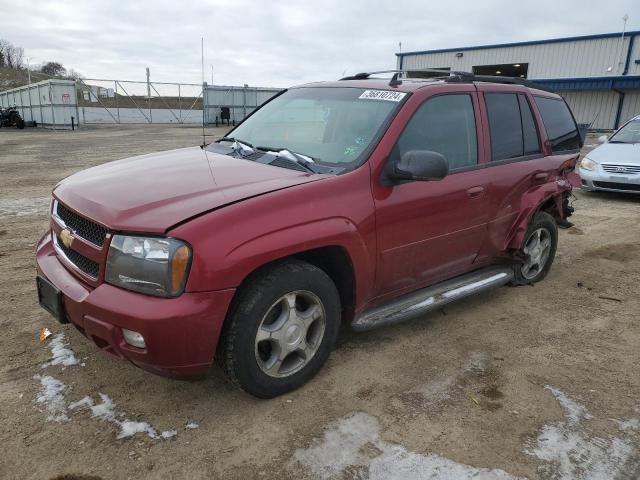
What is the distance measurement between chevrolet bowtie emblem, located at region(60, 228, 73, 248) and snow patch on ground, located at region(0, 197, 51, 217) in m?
4.77

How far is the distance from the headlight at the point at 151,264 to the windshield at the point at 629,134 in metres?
10.1

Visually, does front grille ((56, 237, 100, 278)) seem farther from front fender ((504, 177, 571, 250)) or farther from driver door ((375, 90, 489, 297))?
front fender ((504, 177, 571, 250))

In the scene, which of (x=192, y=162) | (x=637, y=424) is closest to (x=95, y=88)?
(x=192, y=162)

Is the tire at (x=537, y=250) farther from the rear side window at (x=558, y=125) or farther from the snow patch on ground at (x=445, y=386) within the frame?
the snow patch on ground at (x=445, y=386)

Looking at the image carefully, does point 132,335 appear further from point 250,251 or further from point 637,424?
point 637,424

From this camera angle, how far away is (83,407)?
114 inches

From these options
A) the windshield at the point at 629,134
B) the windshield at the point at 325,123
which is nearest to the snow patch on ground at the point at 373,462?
the windshield at the point at 325,123

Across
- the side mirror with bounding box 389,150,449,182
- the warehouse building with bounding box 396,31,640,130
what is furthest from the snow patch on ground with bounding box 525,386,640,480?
the warehouse building with bounding box 396,31,640,130

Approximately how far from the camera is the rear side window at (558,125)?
4902mm

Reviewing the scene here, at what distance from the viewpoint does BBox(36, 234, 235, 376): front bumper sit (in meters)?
2.46

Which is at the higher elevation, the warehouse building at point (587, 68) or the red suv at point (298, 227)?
the warehouse building at point (587, 68)

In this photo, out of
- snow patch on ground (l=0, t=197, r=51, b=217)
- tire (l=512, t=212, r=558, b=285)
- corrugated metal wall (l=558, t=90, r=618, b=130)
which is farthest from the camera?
corrugated metal wall (l=558, t=90, r=618, b=130)

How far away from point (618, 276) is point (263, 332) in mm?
4265

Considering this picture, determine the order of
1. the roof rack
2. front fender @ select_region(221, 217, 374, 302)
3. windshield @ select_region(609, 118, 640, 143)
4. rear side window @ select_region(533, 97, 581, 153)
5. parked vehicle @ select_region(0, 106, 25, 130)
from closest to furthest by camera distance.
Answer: front fender @ select_region(221, 217, 374, 302) → the roof rack → rear side window @ select_region(533, 97, 581, 153) → windshield @ select_region(609, 118, 640, 143) → parked vehicle @ select_region(0, 106, 25, 130)
